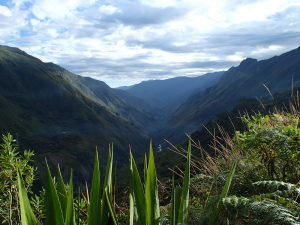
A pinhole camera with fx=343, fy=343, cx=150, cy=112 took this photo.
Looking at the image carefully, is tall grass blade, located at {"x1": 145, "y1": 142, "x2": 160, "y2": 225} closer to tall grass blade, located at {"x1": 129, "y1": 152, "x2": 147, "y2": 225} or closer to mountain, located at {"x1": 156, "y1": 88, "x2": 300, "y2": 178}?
tall grass blade, located at {"x1": 129, "y1": 152, "x2": 147, "y2": 225}

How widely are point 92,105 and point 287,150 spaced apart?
18225 cm

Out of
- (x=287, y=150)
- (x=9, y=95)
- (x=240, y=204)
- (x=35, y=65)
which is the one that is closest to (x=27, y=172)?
(x=240, y=204)

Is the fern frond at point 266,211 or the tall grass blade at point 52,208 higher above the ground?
the tall grass blade at point 52,208

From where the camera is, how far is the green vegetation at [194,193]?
6.04ft

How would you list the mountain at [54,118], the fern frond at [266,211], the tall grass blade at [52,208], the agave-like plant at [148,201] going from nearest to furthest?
the fern frond at [266,211] < the tall grass blade at [52,208] < the agave-like plant at [148,201] < the mountain at [54,118]

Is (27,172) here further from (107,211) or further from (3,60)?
(3,60)

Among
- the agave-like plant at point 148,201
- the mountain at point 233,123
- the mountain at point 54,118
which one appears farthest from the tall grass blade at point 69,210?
the mountain at point 54,118

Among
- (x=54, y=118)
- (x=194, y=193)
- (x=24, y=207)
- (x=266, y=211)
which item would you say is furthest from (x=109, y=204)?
(x=54, y=118)

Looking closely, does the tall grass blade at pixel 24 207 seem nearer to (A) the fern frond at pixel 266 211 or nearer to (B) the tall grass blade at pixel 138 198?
(B) the tall grass blade at pixel 138 198

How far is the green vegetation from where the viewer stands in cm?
184

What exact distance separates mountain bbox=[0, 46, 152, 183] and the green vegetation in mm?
111627

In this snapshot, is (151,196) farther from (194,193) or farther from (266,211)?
(194,193)

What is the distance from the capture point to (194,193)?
132 inches

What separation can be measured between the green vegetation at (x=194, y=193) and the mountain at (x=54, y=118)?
366ft
